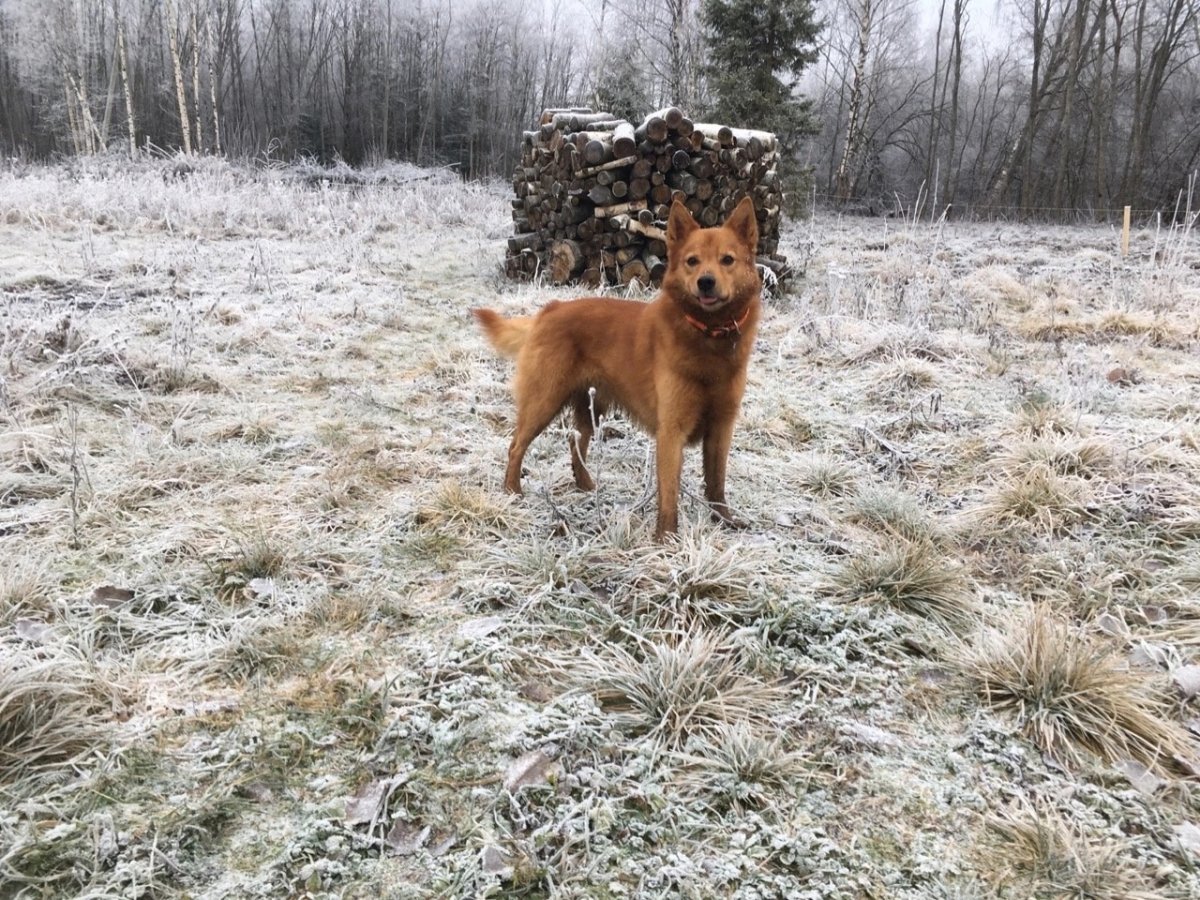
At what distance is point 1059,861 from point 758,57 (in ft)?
56.9

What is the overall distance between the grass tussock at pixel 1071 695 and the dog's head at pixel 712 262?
1.45 meters

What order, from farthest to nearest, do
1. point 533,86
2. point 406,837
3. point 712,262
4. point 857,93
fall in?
point 533,86 < point 857,93 < point 712,262 < point 406,837

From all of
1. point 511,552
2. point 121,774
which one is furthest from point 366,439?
point 121,774

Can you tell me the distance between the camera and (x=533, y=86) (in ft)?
96.4

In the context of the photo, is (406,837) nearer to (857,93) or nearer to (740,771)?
(740,771)

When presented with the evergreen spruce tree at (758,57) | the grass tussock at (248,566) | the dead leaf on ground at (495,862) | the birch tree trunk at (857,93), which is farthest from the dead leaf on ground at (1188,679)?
the birch tree trunk at (857,93)

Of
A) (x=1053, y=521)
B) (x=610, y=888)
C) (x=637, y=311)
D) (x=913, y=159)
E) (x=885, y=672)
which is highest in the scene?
(x=913, y=159)

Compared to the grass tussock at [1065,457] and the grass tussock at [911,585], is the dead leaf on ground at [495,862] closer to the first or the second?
the grass tussock at [911,585]

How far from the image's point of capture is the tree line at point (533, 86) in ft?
70.1

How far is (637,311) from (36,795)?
2.49 metres

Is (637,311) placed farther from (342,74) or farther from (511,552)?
(342,74)

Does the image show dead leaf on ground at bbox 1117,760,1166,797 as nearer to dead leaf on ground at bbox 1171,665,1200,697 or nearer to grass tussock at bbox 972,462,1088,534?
dead leaf on ground at bbox 1171,665,1200,697

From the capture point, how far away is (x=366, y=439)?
150 inches

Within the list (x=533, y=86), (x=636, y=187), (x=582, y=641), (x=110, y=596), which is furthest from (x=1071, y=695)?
(x=533, y=86)
